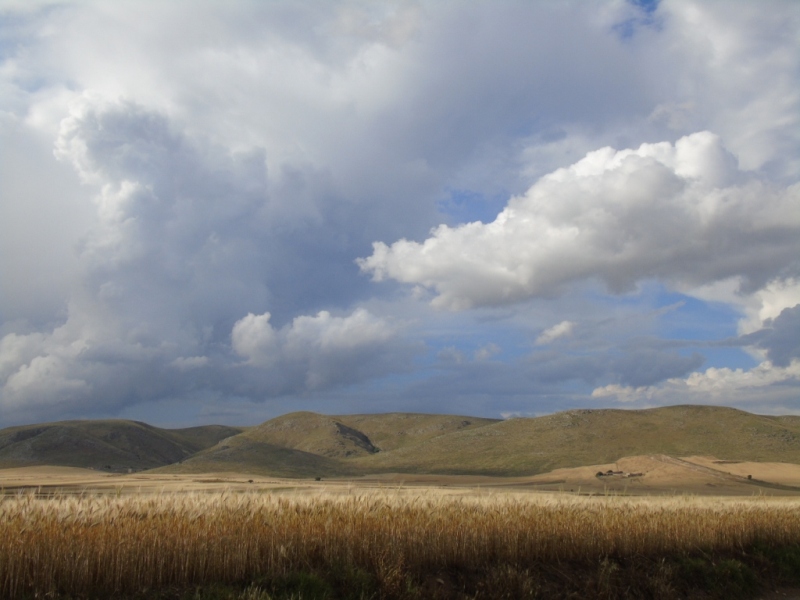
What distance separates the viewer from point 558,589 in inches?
468

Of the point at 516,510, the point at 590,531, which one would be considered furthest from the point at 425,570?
the point at 590,531

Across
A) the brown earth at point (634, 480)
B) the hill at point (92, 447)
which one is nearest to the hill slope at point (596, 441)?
the brown earth at point (634, 480)

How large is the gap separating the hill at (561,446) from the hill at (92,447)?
28157mm

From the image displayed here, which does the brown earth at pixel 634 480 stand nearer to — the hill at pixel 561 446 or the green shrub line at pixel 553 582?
the hill at pixel 561 446

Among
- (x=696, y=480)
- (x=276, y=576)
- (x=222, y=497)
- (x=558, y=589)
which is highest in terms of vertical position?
(x=222, y=497)

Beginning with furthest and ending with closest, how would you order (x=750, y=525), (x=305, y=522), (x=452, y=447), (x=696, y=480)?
1. (x=452, y=447)
2. (x=696, y=480)
3. (x=750, y=525)
4. (x=305, y=522)

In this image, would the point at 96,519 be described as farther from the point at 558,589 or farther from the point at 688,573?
the point at 688,573

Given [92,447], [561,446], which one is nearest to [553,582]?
[561,446]

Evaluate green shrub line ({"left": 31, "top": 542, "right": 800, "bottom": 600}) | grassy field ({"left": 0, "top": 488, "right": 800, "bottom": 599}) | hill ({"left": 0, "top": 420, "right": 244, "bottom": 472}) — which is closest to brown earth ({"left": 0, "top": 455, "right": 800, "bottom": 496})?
green shrub line ({"left": 31, "top": 542, "right": 800, "bottom": 600})

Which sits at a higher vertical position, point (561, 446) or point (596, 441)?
point (596, 441)

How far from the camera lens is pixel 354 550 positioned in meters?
10.8

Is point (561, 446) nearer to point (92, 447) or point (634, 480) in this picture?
point (634, 480)

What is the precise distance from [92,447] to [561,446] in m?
111

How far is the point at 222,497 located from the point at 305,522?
1908 mm
